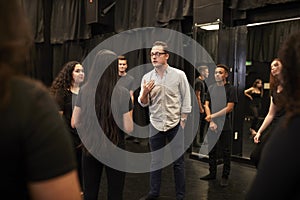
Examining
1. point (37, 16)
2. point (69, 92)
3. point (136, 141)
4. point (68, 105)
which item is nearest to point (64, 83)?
point (69, 92)

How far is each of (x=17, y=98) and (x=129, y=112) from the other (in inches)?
52.4

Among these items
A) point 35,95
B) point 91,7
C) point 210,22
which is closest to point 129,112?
point 35,95

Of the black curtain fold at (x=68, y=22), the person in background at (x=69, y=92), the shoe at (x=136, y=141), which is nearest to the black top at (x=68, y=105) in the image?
the person in background at (x=69, y=92)

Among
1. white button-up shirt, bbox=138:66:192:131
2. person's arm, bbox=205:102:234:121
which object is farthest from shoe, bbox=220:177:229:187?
white button-up shirt, bbox=138:66:192:131

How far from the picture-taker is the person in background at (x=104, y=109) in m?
1.79

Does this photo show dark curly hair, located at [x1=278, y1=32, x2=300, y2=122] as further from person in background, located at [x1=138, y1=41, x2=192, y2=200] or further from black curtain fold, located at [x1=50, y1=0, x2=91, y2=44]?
black curtain fold, located at [x1=50, y1=0, x2=91, y2=44]

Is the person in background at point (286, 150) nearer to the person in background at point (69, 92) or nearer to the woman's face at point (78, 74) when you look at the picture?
the person in background at point (69, 92)

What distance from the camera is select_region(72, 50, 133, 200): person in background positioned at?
5.88 feet

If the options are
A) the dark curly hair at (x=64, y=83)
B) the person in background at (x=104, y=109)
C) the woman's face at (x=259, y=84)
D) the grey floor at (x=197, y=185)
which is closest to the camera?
the person in background at (x=104, y=109)

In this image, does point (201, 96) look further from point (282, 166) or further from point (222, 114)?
point (282, 166)

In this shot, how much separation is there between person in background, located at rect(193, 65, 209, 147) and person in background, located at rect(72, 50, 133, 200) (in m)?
2.46

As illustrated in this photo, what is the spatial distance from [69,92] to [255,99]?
2.64 meters

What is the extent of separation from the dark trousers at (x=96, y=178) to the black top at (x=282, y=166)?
1.24 meters

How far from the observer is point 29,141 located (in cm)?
53
